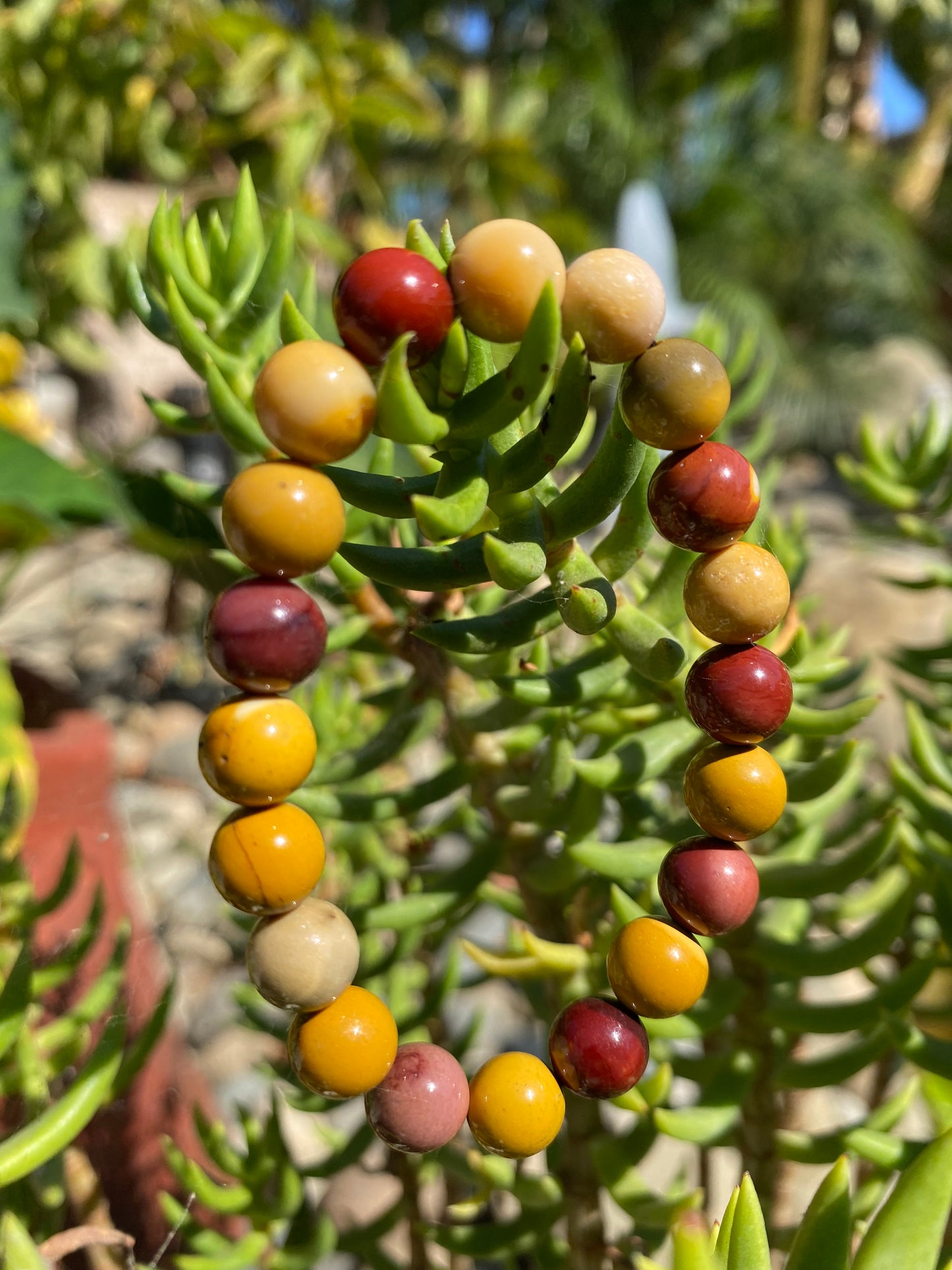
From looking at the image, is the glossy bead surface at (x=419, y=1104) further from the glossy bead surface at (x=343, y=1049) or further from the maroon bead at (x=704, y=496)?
the maroon bead at (x=704, y=496)

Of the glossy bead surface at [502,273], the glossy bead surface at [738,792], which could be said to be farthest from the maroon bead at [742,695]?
the glossy bead surface at [502,273]

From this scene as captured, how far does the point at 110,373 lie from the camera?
120 inches

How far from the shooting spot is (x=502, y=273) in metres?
0.24

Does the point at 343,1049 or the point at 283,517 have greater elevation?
the point at 283,517

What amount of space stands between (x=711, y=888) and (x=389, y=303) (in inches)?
7.0

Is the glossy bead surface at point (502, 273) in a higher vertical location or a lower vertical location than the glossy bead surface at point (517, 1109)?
higher

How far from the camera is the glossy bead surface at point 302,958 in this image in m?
0.26

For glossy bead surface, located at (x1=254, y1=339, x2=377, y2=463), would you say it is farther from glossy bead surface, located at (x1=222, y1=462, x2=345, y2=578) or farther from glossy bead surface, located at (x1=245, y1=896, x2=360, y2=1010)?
glossy bead surface, located at (x1=245, y1=896, x2=360, y2=1010)

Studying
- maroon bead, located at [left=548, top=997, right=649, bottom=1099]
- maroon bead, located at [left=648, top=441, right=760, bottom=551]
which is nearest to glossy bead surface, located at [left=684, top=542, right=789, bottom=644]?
maroon bead, located at [left=648, top=441, right=760, bottom=551]

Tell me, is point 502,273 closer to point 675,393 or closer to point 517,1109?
point 675,393

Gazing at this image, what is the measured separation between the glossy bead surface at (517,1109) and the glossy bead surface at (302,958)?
0.05 m

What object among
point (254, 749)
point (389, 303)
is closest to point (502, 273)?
point (389, 303)

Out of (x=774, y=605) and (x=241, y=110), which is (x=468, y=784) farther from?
(x=241, y=110)

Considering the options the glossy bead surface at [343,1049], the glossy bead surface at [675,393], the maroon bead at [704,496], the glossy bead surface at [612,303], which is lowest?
the glossy bead surface at [343,1049]
